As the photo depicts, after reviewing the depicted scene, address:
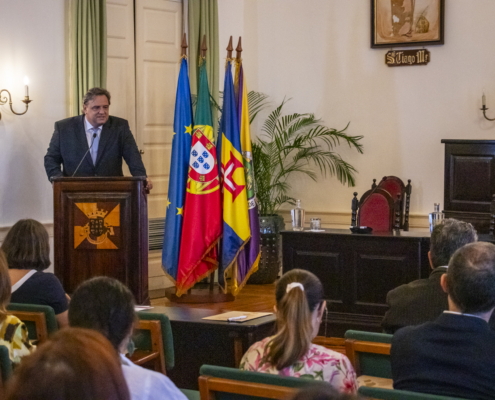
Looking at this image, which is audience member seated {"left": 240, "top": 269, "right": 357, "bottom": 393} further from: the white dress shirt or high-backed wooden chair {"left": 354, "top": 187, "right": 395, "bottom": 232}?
high-backed wooden chair {"left": 354, "top": 187, "right": 395, "bottom": 232}

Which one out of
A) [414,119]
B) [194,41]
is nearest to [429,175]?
[414,119]

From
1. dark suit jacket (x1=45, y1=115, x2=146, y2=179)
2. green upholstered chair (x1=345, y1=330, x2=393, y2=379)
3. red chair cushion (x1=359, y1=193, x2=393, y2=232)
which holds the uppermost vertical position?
dark suit jacket (x1=45, y1=115, x2=146, y2=179)

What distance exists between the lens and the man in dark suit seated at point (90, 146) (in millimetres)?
5344

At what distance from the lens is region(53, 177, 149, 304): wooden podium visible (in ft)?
16.4

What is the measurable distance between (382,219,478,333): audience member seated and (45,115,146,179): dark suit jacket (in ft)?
9.85

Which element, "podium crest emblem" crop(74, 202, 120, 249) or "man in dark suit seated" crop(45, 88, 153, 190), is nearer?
"podium crest emblem" crop(74, 202, 120, 249)

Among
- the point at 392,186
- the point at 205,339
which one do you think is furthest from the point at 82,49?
the point at 205,339

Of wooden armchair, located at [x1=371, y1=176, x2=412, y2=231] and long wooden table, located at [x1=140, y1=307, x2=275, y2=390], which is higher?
wooden armchair, located at [x1=371, y1=176, x2=412, y2=231]

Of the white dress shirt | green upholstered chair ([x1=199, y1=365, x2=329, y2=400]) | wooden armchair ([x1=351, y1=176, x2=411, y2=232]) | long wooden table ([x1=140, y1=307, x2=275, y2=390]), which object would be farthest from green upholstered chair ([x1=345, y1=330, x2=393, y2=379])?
wooden armchair ([x1=351, y1=176, x2=411, y2=232])

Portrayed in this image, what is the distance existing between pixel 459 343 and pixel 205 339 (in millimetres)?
1644

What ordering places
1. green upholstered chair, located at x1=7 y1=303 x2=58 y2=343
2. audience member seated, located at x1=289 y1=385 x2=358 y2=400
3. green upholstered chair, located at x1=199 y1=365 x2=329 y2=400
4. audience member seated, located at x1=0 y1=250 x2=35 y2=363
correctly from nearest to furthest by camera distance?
audience member seated, located at x1=289 y1=385 x2=358 y2=400
green upholstered chair, located at x1=199 y1=365 x2=329 y2=400
audience member seated, located at x1=0 y1=250 x2=35 y2=363
green upholstered chair, located at x1=7 y1=303 x2=58 y2=343

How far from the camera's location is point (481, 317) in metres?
2.07

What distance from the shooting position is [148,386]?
1.61m

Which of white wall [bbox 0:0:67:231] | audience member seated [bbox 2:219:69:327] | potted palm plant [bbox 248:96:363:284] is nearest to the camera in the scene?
audience member seated [bbox 2:219:69:327]
